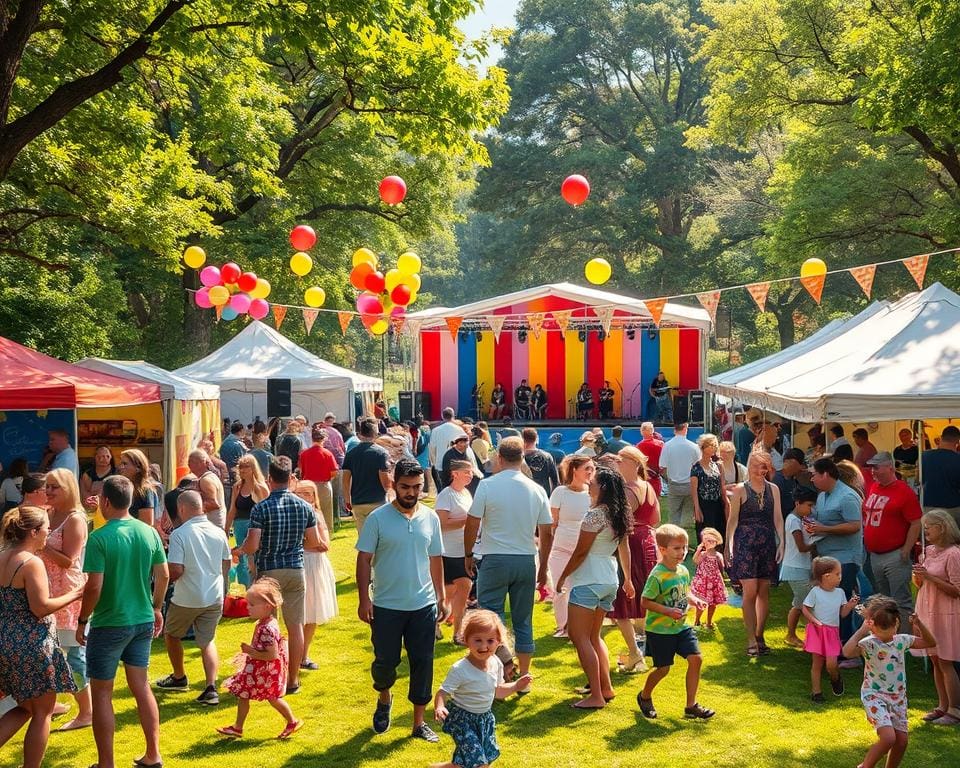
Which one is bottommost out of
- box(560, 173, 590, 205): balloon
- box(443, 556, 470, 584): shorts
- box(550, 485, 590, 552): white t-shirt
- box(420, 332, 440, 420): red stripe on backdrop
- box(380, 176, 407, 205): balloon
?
box(443, 556, 470, 584): shorts

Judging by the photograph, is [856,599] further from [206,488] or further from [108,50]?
[108,50]

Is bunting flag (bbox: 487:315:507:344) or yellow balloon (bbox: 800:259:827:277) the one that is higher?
bunting flag (bbox: 487:315:507:344)

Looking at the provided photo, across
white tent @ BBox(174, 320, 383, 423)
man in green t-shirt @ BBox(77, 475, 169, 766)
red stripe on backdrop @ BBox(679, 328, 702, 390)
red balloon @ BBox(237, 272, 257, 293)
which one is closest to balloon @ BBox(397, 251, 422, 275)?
red balloon @ BBox(237, 272, 257, 293)

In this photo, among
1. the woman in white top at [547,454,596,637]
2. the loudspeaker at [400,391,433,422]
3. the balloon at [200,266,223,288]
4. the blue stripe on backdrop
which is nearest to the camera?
the woman in white top at [547,454,596,637]

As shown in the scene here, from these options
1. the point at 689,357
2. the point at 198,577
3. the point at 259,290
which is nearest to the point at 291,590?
the point at 198,577

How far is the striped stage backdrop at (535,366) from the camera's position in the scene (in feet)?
81.4

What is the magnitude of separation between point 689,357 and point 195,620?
62.8 ft

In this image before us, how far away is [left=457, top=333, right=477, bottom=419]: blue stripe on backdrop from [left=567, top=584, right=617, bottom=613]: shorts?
19.1 meters

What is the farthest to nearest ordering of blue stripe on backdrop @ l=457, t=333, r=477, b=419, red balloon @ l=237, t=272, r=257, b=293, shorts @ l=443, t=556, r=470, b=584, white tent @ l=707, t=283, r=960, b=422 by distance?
blue stripe on backdrop @ l=457, t=333, r=477, b=419, red balloon @ l=237, t=272, r=257, b=293, white tent @ l=707, t=283, r=960, b=422, shorts @ l=443, t=556, r=470, b=584

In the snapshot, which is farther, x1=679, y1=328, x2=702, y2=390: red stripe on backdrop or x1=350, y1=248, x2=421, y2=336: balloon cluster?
x1=679, y1=328, x2=702, y2=390: red stripe on backdrop

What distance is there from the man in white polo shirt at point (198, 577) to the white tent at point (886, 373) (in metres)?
4.89

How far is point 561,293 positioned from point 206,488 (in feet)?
50.9

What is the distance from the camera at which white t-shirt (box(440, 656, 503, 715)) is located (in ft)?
14.8

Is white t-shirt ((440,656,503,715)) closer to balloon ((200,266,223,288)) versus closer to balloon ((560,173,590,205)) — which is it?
balloon ((560,173,590,205))
